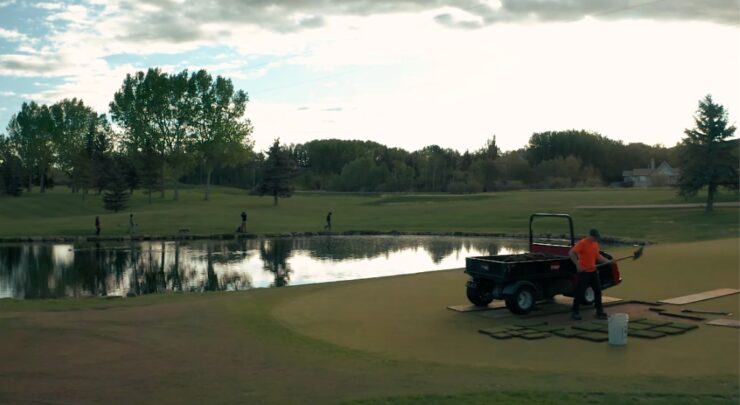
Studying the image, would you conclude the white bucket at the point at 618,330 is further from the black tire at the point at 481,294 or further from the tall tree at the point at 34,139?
the tall tree at the point at 34,139

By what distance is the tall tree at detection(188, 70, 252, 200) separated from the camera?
92.9 metres

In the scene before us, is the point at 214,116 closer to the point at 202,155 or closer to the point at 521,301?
the point at 202,155

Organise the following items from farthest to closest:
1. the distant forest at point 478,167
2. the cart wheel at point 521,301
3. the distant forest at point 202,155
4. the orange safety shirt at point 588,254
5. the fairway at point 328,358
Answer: the distant forest at point 478,167
the distant forest at point 202,155
the cart wheel at point 521,301
the orange safety shirt at point 588,254
the fairway at point 328,358

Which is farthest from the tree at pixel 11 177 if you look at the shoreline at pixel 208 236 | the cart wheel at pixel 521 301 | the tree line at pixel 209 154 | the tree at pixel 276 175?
the cart wheel at pixel 521 301

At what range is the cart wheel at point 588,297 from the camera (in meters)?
16.0

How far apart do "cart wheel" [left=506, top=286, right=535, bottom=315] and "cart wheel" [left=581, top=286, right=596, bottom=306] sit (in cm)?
154

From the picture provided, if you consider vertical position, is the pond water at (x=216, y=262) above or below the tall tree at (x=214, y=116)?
below

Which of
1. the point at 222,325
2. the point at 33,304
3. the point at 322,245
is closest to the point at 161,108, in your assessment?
the point at 322,245

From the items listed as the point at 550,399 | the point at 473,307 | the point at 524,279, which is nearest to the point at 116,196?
the point at 473,307

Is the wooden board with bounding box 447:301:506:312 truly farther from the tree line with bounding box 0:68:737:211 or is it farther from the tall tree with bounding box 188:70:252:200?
the tall tree with bounding box 188:70:252:200

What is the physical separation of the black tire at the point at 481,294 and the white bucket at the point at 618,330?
3973mm

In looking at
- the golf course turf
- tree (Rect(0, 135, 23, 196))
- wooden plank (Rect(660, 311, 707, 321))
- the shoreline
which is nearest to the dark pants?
wooden plank (Rect(660, 311, 707, 321))

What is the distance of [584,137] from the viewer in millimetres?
148250

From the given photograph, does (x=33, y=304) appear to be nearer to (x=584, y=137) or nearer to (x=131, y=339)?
(x=131, y=339)
